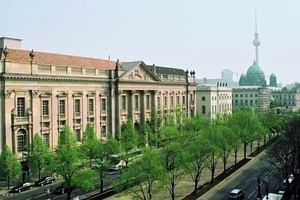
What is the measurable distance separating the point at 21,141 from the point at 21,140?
5.5 inches

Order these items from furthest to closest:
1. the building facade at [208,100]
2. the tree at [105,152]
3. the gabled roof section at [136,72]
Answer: the building facade at [208,100], the gabled roof section at [136,72], the tree at [105,152]

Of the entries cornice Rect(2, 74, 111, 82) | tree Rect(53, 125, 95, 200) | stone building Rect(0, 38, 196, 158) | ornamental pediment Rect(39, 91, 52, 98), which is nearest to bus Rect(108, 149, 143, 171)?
tree Rect(53, 125, 95, 200)

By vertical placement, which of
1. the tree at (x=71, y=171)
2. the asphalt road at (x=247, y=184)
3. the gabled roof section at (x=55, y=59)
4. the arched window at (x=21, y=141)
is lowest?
the asphalt road at (x=247, y=184)

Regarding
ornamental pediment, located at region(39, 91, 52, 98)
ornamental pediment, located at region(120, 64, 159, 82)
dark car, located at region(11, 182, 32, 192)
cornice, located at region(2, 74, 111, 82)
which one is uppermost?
ornamental pediment, located at region(120, 64, 159, 82)

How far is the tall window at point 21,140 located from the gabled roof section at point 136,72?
23503 mm

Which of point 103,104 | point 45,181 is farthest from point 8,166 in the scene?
point 103,104

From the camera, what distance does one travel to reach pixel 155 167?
36875 mm

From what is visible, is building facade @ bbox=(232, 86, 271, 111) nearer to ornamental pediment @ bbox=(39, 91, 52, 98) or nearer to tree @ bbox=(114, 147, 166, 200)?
ornamental pediment @ bbox=(39, 91, 52, 98)

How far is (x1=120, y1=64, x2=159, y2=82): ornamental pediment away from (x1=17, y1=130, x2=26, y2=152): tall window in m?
23.5

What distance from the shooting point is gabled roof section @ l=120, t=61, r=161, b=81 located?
7325 centimetres

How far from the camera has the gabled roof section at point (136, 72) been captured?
240 feet

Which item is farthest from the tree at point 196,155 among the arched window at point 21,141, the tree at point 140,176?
the arched window at point 21,141

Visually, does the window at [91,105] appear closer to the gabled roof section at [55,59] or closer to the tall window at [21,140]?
the gabled roof section at [55,59]

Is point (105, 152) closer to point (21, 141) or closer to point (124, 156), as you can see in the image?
point (124, 156)
